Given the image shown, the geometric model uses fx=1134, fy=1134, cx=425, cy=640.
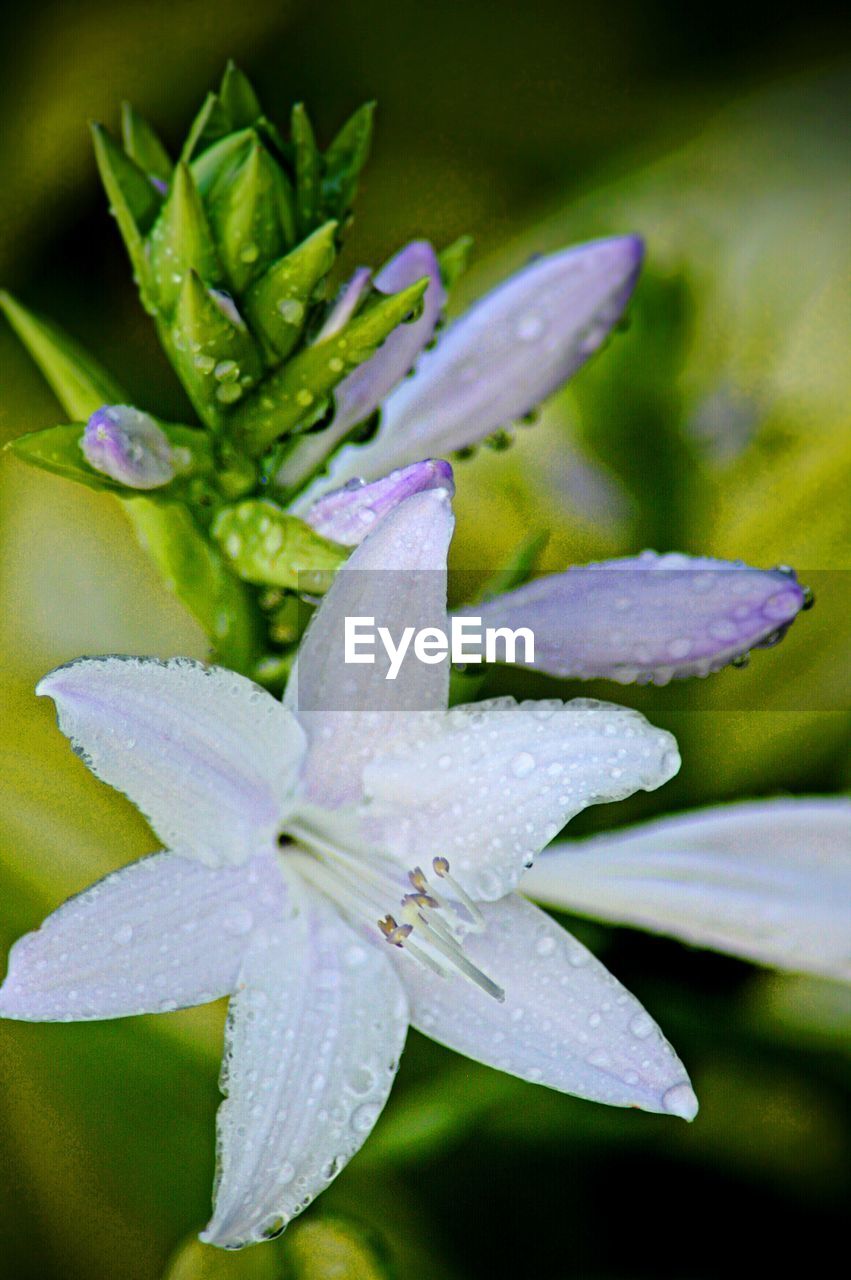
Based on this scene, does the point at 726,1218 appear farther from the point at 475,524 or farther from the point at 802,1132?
the point at 475,524

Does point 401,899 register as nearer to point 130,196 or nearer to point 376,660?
point 376,660

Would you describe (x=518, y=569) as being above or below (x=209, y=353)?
below

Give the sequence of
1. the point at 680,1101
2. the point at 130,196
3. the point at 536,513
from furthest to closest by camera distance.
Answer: the point at 536,513
the point at 130,196
the point at 680,1101

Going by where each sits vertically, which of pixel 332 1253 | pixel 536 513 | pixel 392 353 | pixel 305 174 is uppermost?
pixel 305 174

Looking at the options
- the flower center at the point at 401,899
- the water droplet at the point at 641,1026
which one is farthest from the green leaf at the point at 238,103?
the water droplet at the point at 641,1026

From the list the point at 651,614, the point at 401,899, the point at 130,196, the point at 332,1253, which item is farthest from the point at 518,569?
the point at 332,1253

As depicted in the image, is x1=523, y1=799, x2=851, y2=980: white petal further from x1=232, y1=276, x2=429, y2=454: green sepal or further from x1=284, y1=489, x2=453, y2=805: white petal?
x1=232, y1=276, x2=429, y2=454: green sepal

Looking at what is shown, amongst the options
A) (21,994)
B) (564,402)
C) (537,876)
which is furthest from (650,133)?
(21,994)
